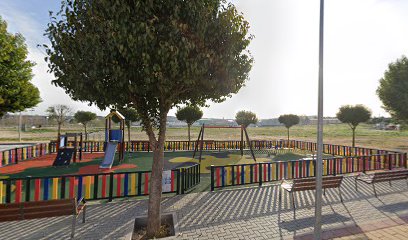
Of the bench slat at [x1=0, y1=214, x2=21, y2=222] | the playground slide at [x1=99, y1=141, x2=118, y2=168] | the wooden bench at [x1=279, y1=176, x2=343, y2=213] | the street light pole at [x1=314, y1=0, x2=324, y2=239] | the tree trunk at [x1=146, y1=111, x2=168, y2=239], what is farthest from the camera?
the playground slide at [x1=99, y1=141, x2=118, y2=168]

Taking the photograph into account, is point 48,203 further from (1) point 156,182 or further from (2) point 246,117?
(2) point 246,117

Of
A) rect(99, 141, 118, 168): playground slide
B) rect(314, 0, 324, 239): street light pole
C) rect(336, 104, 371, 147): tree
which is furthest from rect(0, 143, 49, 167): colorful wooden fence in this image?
rect(336, 104, 371, 147): tree

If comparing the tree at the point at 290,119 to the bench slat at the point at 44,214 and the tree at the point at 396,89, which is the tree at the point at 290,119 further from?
the bench slat at the point at 44,214

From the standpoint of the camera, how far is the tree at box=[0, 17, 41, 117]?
7.83m

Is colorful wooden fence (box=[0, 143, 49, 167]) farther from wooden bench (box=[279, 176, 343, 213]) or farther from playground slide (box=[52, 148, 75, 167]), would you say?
wooden bench (box=[279, 176, 343, 213])

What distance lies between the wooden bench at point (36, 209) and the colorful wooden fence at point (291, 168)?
180 inches

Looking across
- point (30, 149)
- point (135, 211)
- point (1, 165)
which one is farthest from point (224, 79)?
point (30, 149)

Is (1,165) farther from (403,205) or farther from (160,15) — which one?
(403,205)

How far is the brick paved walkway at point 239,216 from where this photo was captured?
4742 millimetres

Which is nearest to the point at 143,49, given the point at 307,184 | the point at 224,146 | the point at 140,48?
the point at 140,48

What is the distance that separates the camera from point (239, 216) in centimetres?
564

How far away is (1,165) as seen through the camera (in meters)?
12.2

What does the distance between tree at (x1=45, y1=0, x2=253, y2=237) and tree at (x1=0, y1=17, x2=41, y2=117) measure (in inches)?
234

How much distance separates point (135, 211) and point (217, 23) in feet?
17.8
